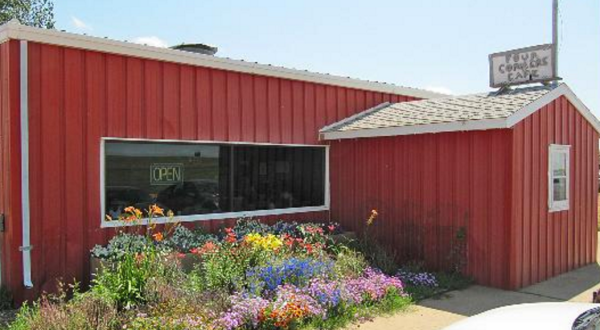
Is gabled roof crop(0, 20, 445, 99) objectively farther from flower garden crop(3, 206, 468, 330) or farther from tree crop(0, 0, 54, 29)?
tree crop(0, 0, 54, 29)

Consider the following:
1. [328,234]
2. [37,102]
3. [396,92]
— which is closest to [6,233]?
[37,102]

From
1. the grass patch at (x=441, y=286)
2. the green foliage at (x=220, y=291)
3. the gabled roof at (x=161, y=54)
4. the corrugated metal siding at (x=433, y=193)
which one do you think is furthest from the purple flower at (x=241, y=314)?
the gabled roof at (x=161, y=54)

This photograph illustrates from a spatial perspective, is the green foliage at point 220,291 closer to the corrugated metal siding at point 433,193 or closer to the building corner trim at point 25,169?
the building corner trim at point 25,169

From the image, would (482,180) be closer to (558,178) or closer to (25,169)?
(558,178)

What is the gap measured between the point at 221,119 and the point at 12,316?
13.9 ft

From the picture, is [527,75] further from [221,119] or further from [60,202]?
[60,202]

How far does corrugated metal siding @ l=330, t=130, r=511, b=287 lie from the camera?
7.82 m

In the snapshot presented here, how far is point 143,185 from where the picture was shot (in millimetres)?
7895

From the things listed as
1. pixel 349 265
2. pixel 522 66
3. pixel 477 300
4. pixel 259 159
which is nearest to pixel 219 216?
pixel 259 159

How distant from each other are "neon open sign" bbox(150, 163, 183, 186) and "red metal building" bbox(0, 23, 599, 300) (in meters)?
0.02

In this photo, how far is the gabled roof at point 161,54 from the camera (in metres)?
6.76

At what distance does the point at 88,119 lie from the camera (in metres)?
7.37

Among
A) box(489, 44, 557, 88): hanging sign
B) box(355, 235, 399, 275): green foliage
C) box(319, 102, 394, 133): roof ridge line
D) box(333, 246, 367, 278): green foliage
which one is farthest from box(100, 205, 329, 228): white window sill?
box(489, 44, 557, 88): hanging sign

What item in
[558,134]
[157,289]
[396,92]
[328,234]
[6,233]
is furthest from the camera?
[396,92]
